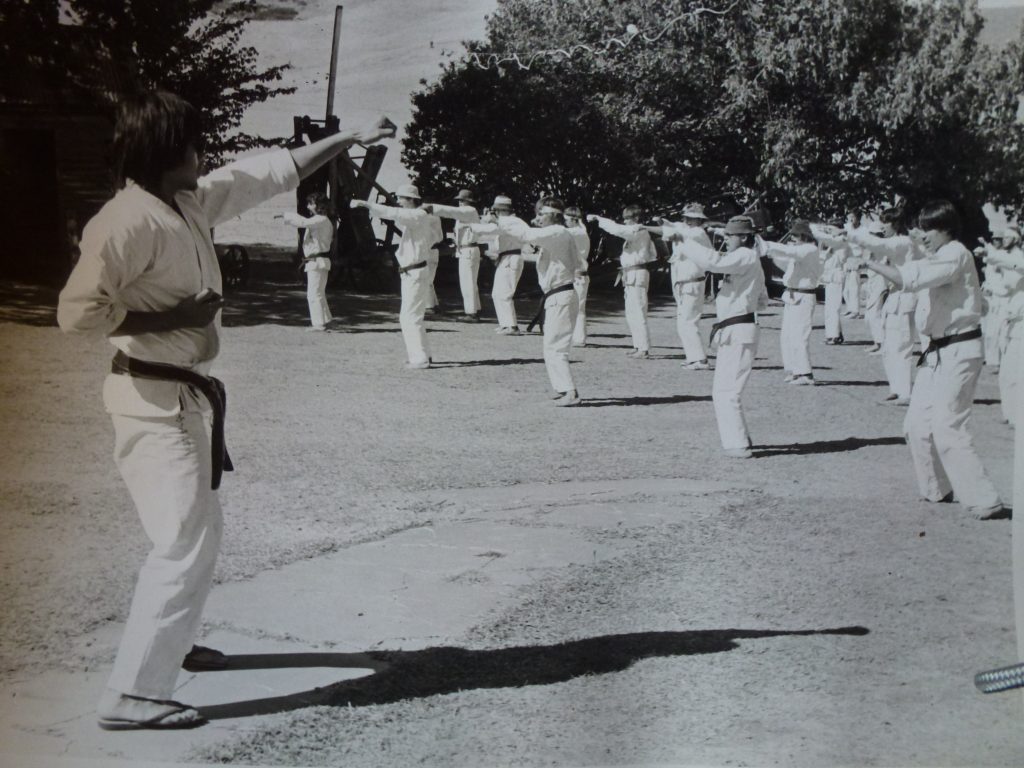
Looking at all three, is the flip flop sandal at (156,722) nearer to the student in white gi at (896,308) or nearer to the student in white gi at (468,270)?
the student in white gi at (896,308)

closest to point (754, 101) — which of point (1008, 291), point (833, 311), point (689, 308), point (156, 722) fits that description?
point (1008, 291)

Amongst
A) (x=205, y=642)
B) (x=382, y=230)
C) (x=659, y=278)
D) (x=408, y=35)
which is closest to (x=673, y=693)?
(x=205, y=642)

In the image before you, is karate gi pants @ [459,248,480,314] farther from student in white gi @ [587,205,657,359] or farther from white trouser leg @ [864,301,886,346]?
white trouser leg @ [864,301,886,346]

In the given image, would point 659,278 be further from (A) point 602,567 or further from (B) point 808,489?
(A) point 602,567

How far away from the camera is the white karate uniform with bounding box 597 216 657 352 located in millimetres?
10328

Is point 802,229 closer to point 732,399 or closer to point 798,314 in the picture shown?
point 732,399

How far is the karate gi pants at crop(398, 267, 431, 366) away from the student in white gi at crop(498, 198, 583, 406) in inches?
34.3

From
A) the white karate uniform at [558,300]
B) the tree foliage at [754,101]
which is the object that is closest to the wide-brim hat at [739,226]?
the tree foliage at [754,101]

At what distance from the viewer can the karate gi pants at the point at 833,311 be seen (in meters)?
9.52

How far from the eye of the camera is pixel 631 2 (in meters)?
4.25

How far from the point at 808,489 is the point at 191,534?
3.14 meters

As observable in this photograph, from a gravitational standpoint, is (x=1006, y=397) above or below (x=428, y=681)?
above

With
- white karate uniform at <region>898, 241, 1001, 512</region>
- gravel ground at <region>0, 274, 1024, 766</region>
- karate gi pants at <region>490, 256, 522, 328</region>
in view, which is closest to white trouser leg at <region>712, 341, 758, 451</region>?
gravel ground at <region>0, 274, 1024, 766</region>

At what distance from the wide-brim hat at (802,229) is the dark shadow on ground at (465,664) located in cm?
221
